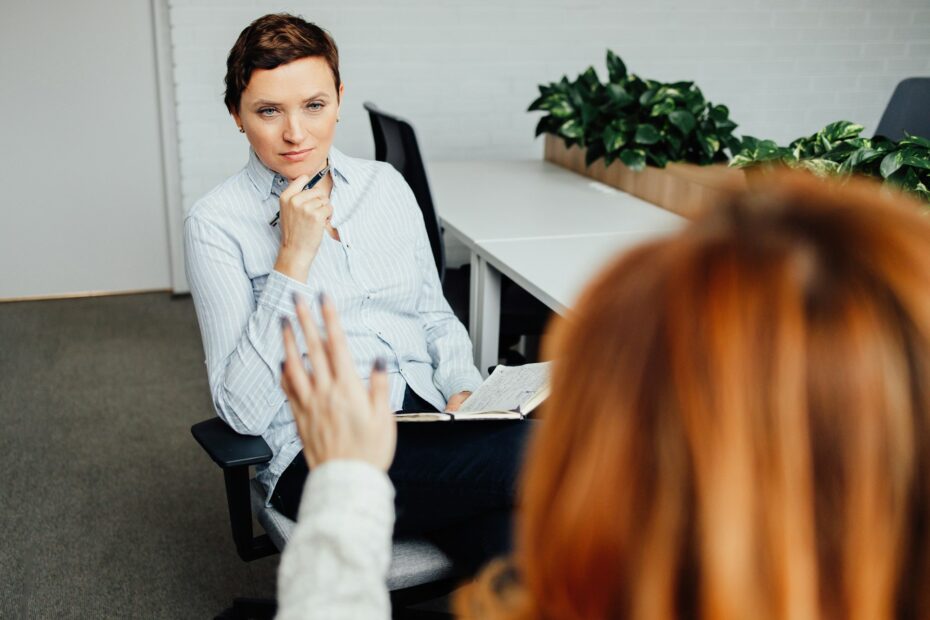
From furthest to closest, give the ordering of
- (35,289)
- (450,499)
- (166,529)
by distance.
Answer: (35,289)
(166,529)
(450,499)

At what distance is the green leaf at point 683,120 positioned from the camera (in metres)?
2.48

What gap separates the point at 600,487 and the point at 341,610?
248 millimetres

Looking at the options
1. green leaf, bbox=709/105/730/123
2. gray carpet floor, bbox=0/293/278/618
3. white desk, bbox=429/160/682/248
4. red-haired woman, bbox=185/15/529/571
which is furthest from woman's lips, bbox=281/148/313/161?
green leaf, bbox=709/105/730/123

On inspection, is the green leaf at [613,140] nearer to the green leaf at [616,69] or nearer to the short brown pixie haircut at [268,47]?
the green leaf at [616,69]

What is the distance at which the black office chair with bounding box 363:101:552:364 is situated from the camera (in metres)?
2.06

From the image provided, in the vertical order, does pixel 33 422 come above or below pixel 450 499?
below

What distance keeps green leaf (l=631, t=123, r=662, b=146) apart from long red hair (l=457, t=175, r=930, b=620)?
79.7 inches

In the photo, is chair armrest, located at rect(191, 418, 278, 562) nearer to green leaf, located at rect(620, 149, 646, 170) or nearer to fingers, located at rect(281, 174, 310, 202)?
fingers, located at rect(281, 174, 310, 202)

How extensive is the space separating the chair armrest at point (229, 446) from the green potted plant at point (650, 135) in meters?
1.41

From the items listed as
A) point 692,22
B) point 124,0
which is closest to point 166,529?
point 124,0

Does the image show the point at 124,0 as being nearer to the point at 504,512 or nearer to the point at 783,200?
the point at 504,512

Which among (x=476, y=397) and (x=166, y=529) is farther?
(x=166, y=529)

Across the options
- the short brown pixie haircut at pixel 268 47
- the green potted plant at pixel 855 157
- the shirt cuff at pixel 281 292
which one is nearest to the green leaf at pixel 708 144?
the green potted plant at pixel 855 157

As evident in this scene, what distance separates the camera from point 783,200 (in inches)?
20.8
